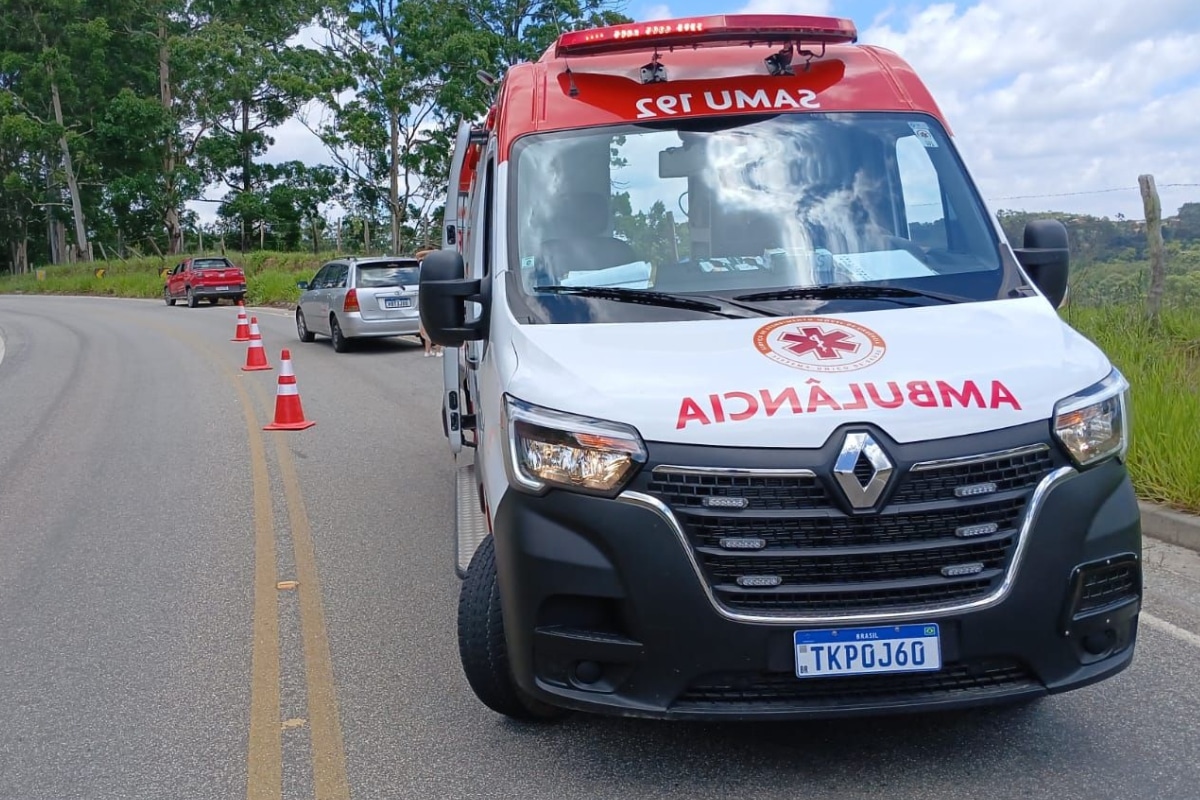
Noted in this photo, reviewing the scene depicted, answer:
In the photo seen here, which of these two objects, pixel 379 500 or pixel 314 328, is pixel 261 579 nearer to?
pixel 379 500

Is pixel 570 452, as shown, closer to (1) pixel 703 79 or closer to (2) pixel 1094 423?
(2) pixel 1094 423

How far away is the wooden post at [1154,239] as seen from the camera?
10617mm

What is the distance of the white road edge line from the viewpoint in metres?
5.14

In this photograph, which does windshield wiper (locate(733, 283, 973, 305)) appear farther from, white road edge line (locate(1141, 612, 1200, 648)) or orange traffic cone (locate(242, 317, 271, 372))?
orange traffic cone (locate(242, 317, 271, 372))

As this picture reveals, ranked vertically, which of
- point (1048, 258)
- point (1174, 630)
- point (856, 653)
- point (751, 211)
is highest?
point (751, 211)

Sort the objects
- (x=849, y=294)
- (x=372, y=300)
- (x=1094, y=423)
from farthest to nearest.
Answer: (x=372, y=300)
(x=849, y=294)
(x=1094, y=423)

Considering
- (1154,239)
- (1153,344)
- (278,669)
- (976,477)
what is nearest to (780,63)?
(976,477)

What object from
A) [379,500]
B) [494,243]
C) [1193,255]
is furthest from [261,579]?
[1193,255]

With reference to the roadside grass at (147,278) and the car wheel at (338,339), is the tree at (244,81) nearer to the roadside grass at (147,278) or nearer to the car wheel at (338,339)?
the roadside grass at (147,278)

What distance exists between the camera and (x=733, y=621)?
3564 mm

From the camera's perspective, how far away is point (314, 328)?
70.7ft

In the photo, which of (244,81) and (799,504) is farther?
(244,81)

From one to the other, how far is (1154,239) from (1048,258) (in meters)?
6.67

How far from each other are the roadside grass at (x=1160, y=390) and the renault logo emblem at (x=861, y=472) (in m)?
4.13
